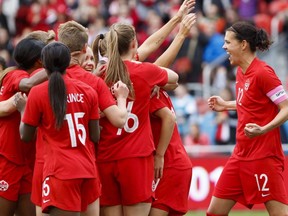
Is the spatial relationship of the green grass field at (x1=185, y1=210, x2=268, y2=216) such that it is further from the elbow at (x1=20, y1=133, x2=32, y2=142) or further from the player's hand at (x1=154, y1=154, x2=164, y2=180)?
the elbow at (x1=20, y1=133, x2=32, y2=142)

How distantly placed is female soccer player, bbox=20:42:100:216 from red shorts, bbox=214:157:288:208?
7.36 ft

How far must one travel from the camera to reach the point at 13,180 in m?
9.28

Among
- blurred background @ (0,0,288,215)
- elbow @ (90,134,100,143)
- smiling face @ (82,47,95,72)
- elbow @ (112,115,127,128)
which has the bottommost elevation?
blurred background @ (0,0,288,215)

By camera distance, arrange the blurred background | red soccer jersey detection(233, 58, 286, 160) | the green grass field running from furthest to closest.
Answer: the blurred background
the green grass field
red soccer jersey detection(233, 58, 286, 160)

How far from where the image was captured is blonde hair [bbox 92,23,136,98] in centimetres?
899

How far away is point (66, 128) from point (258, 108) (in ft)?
8.07

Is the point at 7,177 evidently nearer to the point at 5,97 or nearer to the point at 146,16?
the point at 5,97

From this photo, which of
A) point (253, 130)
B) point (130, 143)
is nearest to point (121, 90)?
point (130, 143)

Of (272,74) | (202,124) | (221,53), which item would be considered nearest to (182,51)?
(221,53)

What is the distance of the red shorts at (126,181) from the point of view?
360 inches

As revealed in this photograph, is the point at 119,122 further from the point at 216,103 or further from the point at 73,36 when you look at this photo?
the point at 216,103

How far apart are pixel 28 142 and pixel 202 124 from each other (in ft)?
33.6

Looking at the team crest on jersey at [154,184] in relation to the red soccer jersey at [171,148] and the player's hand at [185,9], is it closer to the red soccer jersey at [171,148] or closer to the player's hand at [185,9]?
the red soccer jersey at [171,148]

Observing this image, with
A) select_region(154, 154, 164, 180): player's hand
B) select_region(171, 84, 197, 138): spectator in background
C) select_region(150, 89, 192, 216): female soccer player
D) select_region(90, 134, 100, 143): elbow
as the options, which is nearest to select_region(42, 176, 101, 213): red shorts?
select_region(90, 134, 100, 143): elbow
